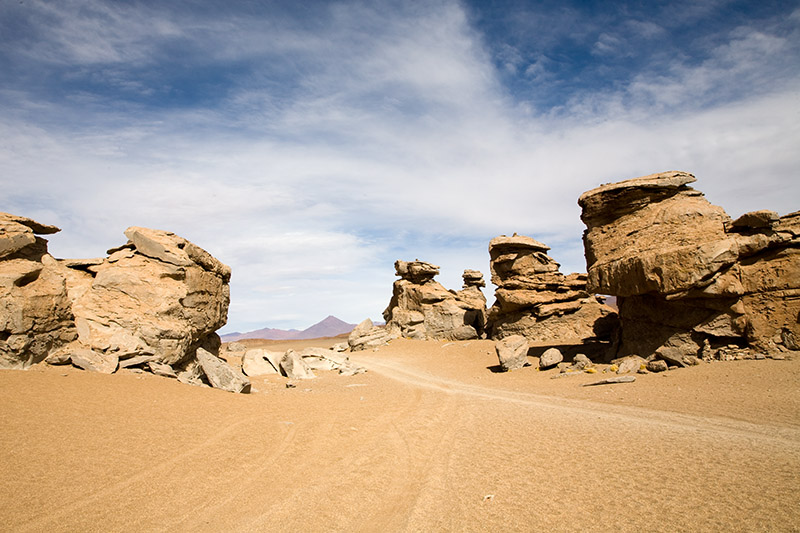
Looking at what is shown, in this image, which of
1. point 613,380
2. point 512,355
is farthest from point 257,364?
point 613,380

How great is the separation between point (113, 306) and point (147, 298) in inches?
35.4

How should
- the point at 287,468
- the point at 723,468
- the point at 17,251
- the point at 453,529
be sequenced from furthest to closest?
the point at 17,251
the point at 287,468
the point at 723,468
the point at 453,529

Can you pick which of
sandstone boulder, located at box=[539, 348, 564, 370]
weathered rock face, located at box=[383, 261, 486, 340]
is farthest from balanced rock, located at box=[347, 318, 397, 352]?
sandstone boulder, located at box=[539, 348, 564, 370]

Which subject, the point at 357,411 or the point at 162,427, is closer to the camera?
the point at 162,427

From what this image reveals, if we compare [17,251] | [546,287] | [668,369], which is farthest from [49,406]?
[546,287]

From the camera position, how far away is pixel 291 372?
66.8 ft

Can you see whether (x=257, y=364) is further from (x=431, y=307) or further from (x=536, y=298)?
(x=431, y=307)

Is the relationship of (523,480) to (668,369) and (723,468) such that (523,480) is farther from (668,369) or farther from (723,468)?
(668,369)

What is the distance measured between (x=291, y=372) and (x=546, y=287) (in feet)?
64.4

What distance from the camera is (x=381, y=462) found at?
7582 mm

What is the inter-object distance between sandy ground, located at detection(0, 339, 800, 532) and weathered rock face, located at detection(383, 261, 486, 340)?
1087 inches

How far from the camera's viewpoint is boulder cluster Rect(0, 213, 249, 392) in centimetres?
1005

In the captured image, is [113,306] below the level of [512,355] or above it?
above

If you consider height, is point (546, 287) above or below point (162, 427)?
above
